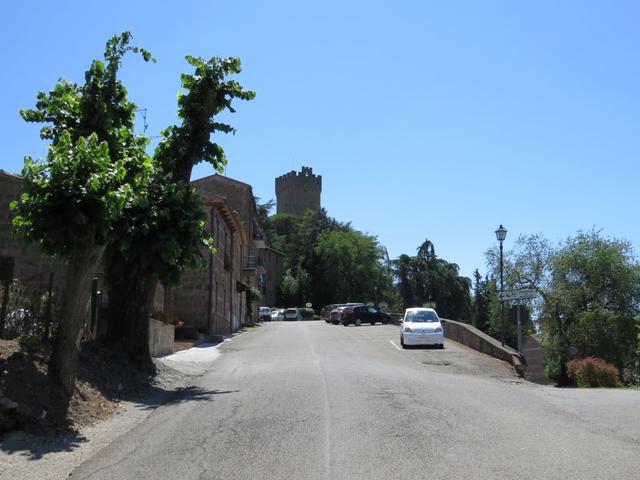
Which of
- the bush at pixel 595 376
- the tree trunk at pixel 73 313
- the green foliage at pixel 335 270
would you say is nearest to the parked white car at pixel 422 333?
the bush at pixel 595 376

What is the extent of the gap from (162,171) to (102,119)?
11.2 ft

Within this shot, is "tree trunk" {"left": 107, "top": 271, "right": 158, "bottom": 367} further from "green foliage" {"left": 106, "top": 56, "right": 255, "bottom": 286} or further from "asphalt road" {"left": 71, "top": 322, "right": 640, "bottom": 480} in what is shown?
"asphalt road" {"left": 71, "top": 322, "right": 640, "bottom": 480}

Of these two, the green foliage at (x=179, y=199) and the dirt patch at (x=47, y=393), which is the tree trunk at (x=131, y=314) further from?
the dirt patch at (x=47, y=393)

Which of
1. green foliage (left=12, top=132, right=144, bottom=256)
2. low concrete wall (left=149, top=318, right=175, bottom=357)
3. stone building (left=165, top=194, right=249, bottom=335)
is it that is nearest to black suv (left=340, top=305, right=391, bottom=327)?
stone building (left=165, top=194, right=249, bottom=335)

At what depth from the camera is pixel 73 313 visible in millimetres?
10453

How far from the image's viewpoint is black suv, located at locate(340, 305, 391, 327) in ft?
160

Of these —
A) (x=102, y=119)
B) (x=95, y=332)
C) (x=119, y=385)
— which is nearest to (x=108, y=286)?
(x=95, y=332)

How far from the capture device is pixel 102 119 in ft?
42.2

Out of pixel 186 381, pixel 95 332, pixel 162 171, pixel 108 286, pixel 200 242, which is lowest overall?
pixel 186 381

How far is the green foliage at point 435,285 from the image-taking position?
71562 millimetres

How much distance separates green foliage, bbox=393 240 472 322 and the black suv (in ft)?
74.0

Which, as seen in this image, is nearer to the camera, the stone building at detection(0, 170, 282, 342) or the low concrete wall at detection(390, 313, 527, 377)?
the low concrete wall at detection(390, 313, 527, 377)

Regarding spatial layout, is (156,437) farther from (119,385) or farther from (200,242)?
(200,242)

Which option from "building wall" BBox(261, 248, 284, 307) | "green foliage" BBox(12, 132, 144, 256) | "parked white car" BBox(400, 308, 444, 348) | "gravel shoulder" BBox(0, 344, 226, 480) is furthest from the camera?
"building wall" BBox(261, 248, 284, 307)
